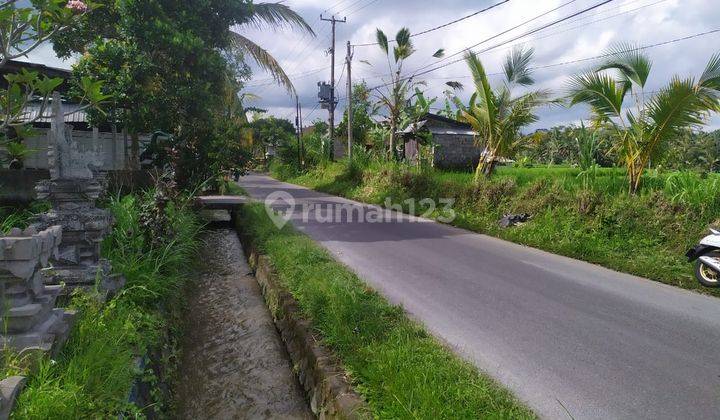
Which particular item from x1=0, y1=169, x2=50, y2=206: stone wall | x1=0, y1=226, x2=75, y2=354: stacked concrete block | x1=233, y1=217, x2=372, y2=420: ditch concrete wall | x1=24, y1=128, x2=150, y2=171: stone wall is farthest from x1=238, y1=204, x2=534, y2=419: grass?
x1=24, y1=128, x2=150, y2=171: stone wall

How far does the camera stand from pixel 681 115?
7.21 m

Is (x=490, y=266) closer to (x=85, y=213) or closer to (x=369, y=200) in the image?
(x=85, y=213)

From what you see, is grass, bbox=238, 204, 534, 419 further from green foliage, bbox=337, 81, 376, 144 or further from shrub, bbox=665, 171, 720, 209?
green foliage, bbox=337, 81, 376, 144

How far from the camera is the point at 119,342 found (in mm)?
3043

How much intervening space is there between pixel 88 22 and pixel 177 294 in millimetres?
7903

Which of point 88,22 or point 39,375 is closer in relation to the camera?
point 39,375

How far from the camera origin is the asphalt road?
306cm

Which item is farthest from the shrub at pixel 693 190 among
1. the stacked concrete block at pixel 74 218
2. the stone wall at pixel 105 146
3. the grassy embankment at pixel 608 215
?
the stone wall at pixel 105 146

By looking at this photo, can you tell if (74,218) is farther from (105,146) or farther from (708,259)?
(105,146)

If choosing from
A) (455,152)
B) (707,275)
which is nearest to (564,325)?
(707,275)

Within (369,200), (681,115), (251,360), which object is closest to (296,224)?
(369,200)

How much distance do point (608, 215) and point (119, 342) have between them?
739cm

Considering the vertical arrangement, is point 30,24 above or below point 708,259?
above

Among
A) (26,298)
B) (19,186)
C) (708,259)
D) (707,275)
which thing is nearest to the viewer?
(26,298)
